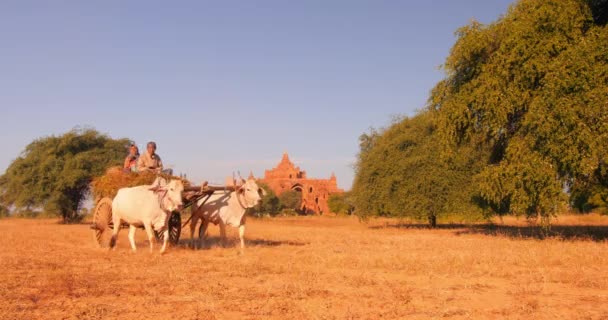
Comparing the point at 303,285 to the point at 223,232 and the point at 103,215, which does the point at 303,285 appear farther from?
the point at 103,215

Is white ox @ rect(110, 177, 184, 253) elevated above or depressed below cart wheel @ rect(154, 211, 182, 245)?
above

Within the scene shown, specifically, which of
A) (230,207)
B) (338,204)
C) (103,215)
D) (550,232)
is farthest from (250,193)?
(338,204)

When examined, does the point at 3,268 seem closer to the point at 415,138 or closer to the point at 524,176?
the point at 524,176

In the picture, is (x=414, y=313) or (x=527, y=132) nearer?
(x=414, y=313)

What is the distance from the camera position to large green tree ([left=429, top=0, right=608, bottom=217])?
16078 mm

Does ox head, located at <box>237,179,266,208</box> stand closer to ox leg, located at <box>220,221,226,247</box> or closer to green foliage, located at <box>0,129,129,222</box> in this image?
ox leg, located at <box>220,221,226,247</box>

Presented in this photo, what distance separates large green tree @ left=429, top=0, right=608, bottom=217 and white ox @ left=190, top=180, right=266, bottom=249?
26.6 ft

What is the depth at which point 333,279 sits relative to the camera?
31.2 ft

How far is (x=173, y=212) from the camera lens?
1509 cm

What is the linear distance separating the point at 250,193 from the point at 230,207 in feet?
2.46

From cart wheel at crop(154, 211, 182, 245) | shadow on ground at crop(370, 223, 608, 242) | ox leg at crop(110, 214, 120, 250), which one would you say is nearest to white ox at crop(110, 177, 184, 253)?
ox leg at crop(110, 214, 120, 250)

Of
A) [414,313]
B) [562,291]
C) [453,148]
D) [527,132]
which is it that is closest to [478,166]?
[453,148]

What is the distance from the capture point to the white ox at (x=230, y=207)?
587 inches

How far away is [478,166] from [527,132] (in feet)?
32.2
